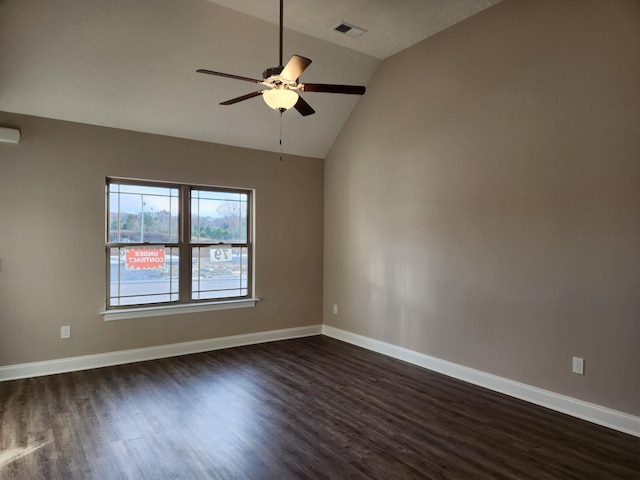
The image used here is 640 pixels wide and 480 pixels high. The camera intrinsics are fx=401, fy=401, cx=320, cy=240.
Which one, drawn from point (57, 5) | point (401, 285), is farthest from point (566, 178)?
point (57, 5)

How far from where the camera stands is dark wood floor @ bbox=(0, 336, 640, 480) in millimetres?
2477

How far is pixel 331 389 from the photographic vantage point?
3.81m

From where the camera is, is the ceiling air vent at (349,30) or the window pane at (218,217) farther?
the window pane at (218,217)

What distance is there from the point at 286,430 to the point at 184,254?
110 inches

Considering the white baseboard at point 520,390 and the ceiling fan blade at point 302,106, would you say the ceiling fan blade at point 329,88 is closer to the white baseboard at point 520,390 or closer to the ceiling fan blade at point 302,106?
the ceiling fan blade at point 302,106

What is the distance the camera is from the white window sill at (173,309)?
447cm

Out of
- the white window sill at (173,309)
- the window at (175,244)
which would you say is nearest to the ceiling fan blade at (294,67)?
the window at (175,244)

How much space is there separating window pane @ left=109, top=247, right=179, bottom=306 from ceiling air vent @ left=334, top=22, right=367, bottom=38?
3.15 m

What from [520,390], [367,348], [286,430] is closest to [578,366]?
[520,390]

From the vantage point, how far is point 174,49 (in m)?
3.86

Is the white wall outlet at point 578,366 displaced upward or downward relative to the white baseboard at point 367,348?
upward

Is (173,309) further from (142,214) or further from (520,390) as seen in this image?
(520,390)

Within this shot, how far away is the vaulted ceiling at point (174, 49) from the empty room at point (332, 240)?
22mm

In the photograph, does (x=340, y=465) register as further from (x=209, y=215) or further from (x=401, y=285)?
(x=209, y=215)
